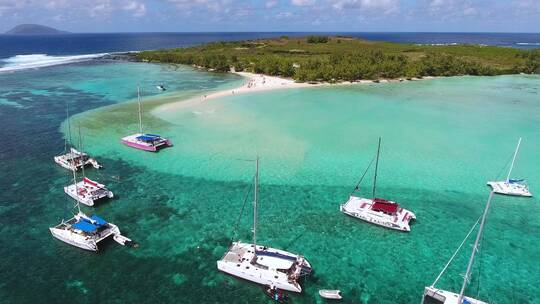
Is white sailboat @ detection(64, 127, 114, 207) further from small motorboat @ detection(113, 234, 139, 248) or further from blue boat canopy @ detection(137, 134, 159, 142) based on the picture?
blue boat canopy @ detection(137, 134, 159, 142)

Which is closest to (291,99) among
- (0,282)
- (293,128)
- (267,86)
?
(267,86)

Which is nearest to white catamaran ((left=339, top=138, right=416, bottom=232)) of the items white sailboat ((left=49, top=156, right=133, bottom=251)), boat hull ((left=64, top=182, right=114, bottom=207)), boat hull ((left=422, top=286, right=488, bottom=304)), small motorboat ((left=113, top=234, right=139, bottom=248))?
boat hull ((left=422, top=286, right=488, bottom=304))

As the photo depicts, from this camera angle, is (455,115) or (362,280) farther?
(455,115)

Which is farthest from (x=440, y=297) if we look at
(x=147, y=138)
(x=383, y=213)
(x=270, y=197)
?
→ (x=147, y=138)

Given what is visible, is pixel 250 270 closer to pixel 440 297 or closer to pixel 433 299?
pixel 433 299

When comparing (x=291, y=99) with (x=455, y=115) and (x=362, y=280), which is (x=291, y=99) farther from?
(x=362, y=280)
